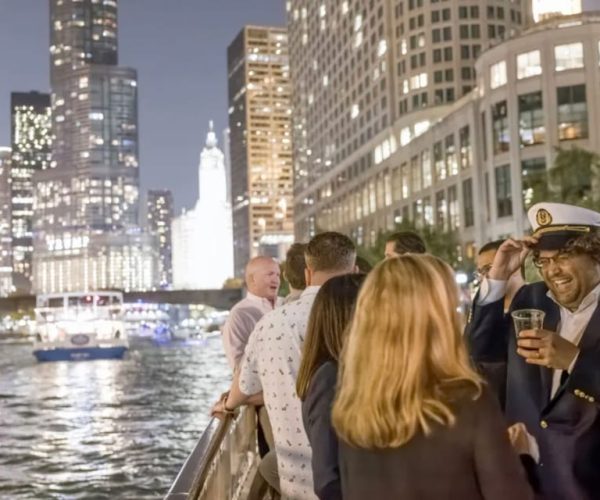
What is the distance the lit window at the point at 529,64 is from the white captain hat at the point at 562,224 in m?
59.5

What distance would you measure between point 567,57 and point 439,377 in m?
61.1

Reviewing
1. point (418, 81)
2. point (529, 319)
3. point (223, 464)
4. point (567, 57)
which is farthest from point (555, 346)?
point (418, 81)

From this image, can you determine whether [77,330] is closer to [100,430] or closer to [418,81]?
[100,430]

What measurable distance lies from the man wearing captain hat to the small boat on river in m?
50.4

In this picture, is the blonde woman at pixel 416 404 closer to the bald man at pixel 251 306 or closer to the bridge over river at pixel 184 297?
the bald man at pixel 251 306

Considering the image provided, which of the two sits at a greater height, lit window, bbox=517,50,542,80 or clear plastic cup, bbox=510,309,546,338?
lit window, bbox=517,50,542,80

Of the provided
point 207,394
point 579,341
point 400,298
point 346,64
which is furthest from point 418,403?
point 346,64

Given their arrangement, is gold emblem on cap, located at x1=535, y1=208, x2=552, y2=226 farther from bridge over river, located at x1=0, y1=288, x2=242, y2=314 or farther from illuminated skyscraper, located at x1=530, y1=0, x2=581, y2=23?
bridge over river, located at x1=0, y1=288, x2=242, y2=314

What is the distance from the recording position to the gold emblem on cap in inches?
136

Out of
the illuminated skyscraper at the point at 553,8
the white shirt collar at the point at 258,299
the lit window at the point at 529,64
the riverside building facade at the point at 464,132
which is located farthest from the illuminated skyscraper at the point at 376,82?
the white shirt collar at the point at 258,299

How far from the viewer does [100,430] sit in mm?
21594

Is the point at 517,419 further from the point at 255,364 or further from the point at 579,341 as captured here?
the point at 255,364

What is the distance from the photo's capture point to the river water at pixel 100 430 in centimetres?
1561

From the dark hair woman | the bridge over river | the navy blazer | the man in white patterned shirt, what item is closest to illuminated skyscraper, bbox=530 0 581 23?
the bridge over river
